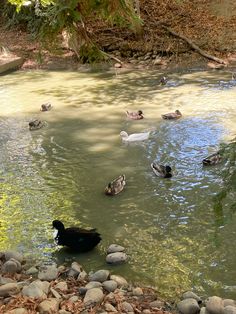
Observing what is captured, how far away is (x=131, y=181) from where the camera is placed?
23.7ft

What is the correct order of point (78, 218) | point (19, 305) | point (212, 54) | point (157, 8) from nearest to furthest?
point (19, 305), point (78, 218), point (212, 54), point (157, 8)

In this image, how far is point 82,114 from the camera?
1122cm

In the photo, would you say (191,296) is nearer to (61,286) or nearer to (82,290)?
(82,290)

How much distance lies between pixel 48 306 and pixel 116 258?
3.86ft

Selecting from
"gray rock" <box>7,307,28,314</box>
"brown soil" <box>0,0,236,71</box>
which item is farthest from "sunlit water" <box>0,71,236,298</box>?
"brown soil" <box>0,0,236,71</box>

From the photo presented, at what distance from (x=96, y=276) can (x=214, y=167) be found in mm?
3234

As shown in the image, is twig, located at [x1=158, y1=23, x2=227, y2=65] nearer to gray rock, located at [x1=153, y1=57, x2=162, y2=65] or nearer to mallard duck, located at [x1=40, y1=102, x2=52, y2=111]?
gray rock, located at [x1=153, y1=57, x2=162, y2=65]

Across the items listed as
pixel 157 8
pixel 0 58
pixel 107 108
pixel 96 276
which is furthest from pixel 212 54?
pixel 96 276

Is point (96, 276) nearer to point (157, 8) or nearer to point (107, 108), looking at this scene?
point (107, 108)

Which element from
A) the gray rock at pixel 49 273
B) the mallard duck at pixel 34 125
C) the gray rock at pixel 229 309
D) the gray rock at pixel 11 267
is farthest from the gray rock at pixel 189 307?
the mallard duck at pixel 34 125

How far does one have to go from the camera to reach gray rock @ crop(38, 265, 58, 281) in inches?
191

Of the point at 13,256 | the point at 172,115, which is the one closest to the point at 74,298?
the point at 13,256

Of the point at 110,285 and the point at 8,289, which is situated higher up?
the point at 8,289

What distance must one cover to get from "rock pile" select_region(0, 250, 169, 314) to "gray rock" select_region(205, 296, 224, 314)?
14.3 inches
